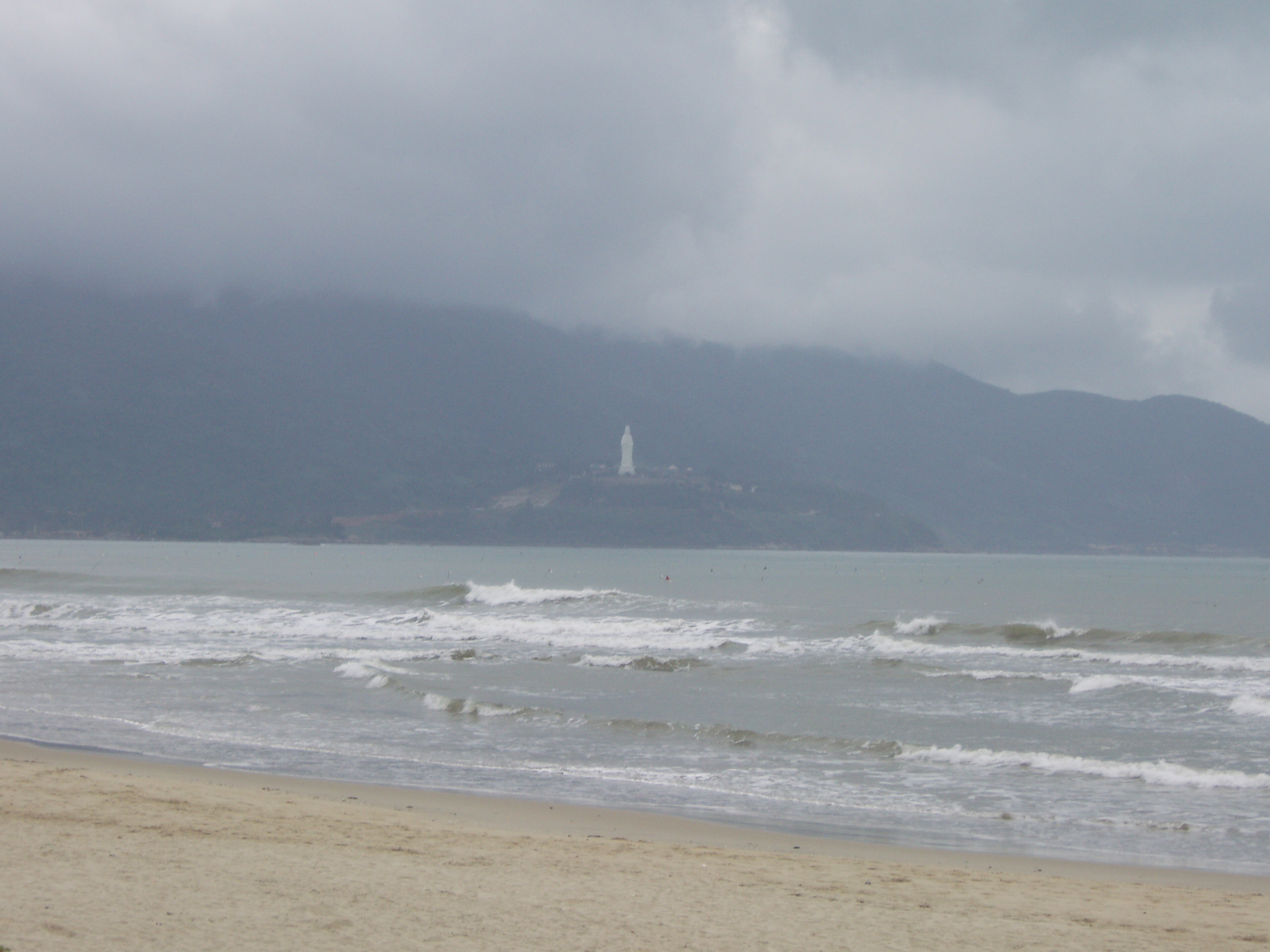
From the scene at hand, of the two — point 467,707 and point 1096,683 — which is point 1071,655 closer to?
point 1096,683

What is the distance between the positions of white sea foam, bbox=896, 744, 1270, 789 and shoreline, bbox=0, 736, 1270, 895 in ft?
15.9

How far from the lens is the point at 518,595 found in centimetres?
6062

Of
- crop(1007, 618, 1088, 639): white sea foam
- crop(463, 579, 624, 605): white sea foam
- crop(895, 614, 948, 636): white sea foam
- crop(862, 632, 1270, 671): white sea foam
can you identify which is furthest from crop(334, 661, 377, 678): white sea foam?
crop(463, 579, 624, 605): white sea foam

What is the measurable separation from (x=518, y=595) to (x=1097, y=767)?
150 feet

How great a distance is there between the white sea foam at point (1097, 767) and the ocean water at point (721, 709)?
2.4 inches

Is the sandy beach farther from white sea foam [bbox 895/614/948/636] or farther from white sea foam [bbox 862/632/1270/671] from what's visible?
white sea foam [bbox 895/614/948/636]

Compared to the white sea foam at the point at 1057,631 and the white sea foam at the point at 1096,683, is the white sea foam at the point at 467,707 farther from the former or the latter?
the white sea foam at the point at 1057,631

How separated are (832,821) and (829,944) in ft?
18.3

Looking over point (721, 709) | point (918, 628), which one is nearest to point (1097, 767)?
point (721, 709)

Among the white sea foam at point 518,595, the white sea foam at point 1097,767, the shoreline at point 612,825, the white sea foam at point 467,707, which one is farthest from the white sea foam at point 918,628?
the shoreline at point 612,825

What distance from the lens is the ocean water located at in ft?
47.4

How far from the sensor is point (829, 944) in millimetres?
8008

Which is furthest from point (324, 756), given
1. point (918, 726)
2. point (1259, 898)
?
point (1259, 898)

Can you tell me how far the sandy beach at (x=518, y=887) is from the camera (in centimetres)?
795
